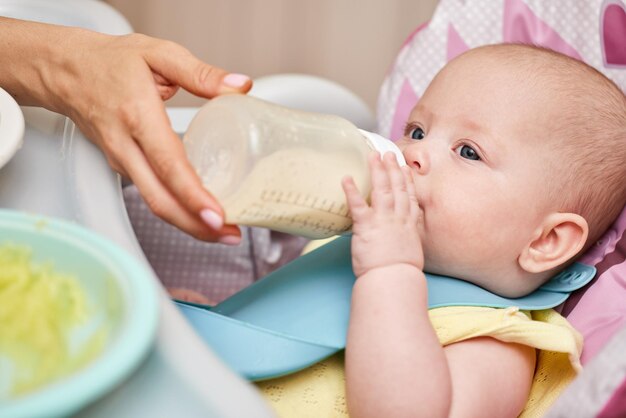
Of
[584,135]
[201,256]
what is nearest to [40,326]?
[584,135]

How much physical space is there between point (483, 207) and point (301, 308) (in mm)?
227

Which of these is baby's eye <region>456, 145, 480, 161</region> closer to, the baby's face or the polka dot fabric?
the baby's face

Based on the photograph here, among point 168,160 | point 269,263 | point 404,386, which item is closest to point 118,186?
point 168,160

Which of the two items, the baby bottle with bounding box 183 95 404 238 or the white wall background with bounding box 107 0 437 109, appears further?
the white wall background with bounding box 107 0 437 109

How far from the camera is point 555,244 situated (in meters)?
0.87

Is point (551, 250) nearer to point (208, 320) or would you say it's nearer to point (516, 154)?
point (516, 154)

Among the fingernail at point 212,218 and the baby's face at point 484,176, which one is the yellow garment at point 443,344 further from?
the fingernail at point 212,218

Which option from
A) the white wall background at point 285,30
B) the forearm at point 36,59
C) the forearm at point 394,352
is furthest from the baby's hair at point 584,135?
the white wall background at point 285,30

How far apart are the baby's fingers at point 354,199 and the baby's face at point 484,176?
0.44 feet

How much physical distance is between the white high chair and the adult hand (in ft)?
0.10

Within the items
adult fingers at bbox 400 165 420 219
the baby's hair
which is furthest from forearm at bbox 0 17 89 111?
the baby's hair

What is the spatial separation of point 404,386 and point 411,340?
42 millimetres

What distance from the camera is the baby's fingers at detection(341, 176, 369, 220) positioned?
0.70 m

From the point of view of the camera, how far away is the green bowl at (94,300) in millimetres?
376
